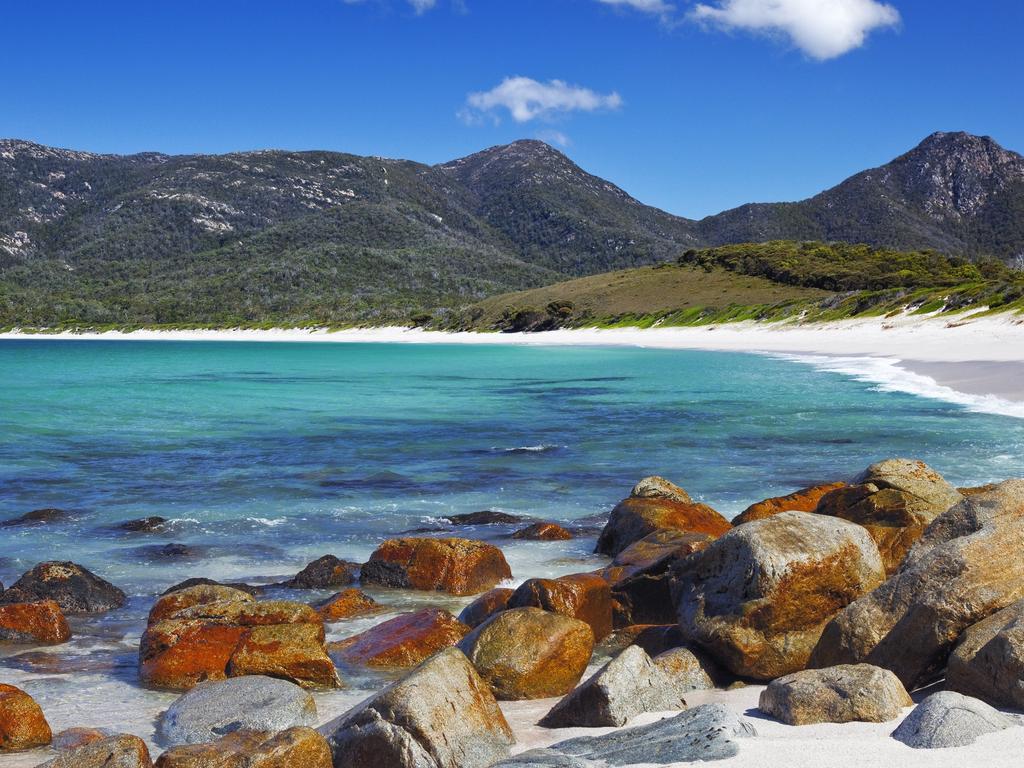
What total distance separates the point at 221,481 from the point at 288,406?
1546cm

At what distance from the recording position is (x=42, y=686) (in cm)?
723

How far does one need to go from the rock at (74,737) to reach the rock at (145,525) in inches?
280

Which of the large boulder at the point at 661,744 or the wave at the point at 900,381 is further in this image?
the wave at the point at 900,381

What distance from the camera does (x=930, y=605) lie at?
5.91m

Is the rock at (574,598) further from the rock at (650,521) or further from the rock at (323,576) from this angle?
the rock at (323,576)

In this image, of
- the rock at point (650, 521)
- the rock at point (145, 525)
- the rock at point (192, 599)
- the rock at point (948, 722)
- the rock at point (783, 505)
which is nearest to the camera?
the rock at point (948, 722)

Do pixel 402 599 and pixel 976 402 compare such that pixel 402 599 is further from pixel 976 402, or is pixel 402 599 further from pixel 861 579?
pixel 976 402

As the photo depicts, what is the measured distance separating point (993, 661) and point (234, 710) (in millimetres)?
4671

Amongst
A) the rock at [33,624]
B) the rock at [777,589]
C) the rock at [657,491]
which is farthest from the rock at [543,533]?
the rock at [33,624]

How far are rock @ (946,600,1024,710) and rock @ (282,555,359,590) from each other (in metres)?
6.48

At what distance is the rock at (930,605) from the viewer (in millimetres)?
5832

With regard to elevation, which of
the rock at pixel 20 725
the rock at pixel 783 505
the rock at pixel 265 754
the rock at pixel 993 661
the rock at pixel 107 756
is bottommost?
the rock at pixel 20 725

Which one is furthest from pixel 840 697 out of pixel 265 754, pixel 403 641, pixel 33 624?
pixel 33 624

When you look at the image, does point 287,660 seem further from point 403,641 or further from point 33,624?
point 33,624
